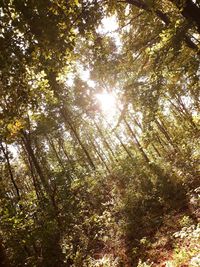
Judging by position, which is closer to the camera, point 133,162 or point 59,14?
point 59,14

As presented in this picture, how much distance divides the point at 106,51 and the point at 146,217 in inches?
311

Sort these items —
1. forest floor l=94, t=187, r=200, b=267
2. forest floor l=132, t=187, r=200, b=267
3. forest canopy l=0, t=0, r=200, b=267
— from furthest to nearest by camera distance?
1. forest floor l=94, t=187, r=200, b=267
2. forest floor l=132, t=187, r=200, b=267
3. forest canopy l=0, t=0, r=200, b=267

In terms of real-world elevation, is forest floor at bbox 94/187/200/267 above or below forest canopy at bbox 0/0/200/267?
below

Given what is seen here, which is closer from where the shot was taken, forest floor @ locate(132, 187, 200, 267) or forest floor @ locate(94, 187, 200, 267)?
forest floor @ locate(132, 187, 200, 267)

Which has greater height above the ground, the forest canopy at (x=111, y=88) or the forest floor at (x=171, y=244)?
the forest canopy at (x=111, y=88)

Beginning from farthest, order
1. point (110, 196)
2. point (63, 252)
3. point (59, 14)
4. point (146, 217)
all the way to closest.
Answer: point (110, 196)
point (146, 217)
point (63, 252)
point (59, 14)

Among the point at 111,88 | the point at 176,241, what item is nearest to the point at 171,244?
the point at 176,241

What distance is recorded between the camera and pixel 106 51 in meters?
8.88

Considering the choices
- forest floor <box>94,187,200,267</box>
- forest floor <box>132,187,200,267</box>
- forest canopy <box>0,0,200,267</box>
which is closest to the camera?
forest canopy <box>0,0,200,267</box>

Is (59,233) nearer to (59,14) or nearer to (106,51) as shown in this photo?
(106,51)

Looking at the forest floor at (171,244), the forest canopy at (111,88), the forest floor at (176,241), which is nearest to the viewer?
the forest canopy at (111,88)

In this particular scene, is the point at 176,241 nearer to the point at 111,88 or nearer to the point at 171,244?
the point at 171,244

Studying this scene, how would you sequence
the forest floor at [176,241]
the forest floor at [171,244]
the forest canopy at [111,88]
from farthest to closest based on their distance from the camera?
the forest floor at [171,244] → the forest floor at [176,241] → the forest canopy at [111,88]

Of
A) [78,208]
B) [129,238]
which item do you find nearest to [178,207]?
[129,238]
